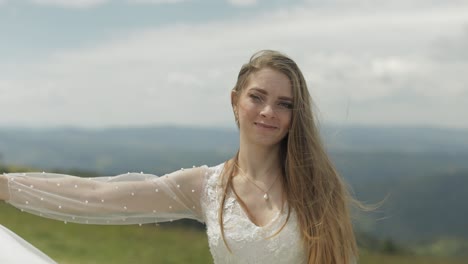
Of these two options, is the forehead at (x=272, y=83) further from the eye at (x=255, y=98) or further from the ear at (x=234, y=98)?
the ear at (x=234, y=98)

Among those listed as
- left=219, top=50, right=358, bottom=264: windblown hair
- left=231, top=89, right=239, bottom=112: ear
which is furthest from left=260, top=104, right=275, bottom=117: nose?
left=231, top=89, right=239, bottom=112: ear

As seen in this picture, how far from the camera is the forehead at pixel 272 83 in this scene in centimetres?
340

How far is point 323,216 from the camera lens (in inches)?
138

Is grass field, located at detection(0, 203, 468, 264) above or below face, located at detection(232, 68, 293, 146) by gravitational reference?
below

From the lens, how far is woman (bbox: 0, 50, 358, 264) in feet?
11.3

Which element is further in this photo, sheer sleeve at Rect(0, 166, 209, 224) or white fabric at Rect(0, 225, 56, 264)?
sheer sleeve at Rect(0, 166, 209, 224)

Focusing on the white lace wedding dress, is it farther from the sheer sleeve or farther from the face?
the face

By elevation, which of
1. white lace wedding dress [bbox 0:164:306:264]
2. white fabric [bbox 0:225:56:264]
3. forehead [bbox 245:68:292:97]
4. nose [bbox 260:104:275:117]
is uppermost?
forehead [bbox 245:68:292:97]

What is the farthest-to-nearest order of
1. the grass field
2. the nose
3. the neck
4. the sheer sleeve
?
the grass field < the sheer sleeve < the neck < the nose

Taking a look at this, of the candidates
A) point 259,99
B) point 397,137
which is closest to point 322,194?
point 259,99

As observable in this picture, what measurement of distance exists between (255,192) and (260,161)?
17cm

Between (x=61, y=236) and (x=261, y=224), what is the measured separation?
12.8m

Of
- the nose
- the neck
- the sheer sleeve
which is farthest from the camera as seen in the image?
the sheer sleeve

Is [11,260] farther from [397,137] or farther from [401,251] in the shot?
[397,137]
